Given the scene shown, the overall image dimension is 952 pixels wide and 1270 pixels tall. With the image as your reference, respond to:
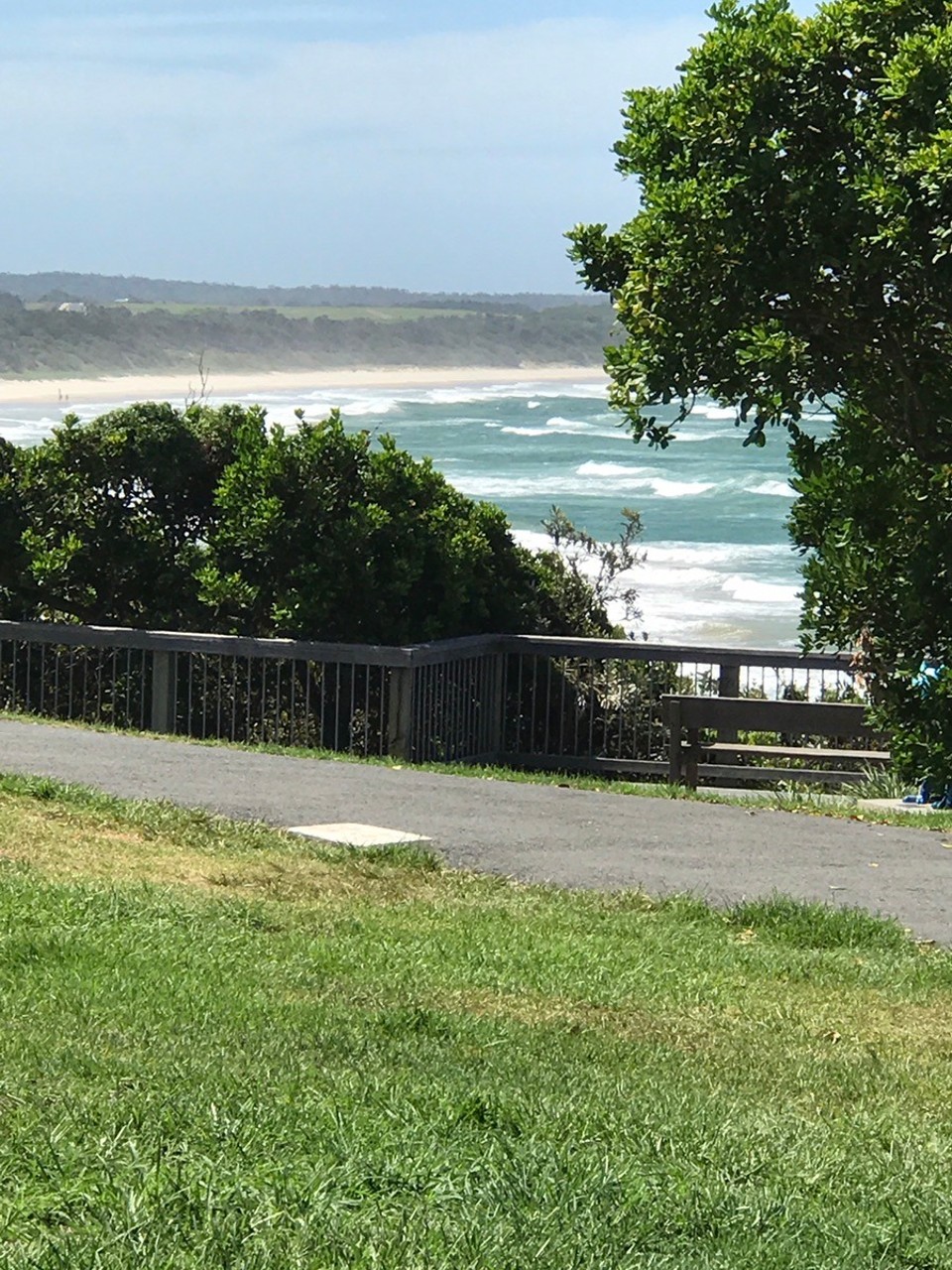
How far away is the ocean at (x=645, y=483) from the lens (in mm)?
51875

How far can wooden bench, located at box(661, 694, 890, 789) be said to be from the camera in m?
14.8

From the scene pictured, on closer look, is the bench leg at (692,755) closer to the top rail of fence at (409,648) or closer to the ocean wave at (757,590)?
the top rail of fence at (409,648)

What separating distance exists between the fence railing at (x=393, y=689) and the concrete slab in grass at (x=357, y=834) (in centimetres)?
392

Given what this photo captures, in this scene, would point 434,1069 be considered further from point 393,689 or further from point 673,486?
point 673,486

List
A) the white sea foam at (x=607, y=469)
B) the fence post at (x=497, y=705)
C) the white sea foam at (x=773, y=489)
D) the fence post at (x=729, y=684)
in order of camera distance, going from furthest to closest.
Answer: the white sea foam at (x=607, y=469)
the white sea foam at (x=773, y=489)
the fence post at (x=497, y=705)
the fence post at (x=729, y=684)

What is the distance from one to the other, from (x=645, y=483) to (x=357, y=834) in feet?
256

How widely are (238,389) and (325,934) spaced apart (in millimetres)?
161917

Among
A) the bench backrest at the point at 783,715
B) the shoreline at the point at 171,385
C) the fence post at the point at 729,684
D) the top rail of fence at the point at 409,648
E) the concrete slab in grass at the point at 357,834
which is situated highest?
the shoreline at the point at 171,385

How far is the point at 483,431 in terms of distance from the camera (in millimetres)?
119375

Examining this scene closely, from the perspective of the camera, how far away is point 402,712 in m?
15.7

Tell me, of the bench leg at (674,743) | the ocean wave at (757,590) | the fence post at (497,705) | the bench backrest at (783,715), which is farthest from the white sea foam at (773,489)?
the bench backrest at (783,715)

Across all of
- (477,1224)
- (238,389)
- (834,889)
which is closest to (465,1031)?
(477,1224)

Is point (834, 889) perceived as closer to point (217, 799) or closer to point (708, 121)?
point (217, 799)

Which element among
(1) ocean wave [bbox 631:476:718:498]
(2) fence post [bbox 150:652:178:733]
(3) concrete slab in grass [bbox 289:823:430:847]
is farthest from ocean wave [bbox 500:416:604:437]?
(3) concrete slab in grass [bbox 289:823:430:847]
